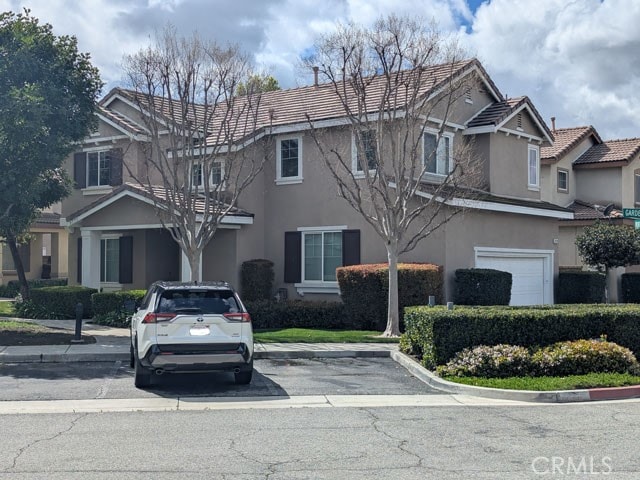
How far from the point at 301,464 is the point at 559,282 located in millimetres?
19362

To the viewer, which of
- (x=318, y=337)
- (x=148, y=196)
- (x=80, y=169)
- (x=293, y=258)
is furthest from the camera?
(x=80, y=169)

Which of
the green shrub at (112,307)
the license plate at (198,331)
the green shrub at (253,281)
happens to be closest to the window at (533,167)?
the green shrub at (253,281)

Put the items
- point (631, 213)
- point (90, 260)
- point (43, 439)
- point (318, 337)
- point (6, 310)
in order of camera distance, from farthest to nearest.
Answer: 1. point (6, 310)
2. point (90, 260)
3. point (318, 337)
4. point (631, 213)
5. point (43, 439)

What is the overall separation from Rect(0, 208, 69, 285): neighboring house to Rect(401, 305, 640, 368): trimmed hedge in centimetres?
2542

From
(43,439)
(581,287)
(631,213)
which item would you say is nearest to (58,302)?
(43,439)

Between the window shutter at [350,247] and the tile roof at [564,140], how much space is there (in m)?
13.7

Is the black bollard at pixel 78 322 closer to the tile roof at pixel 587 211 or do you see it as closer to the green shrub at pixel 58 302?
the green shrub at pixel 58 302

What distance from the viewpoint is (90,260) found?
76.9 feet

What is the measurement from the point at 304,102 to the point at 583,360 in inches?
544

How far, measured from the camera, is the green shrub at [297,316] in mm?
20172

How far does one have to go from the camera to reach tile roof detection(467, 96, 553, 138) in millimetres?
23688

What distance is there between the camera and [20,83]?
16734 mm

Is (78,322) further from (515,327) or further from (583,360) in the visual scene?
(583,360)

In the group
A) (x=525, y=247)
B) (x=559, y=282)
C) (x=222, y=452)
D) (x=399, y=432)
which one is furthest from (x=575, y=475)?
(x=559, y=282)
